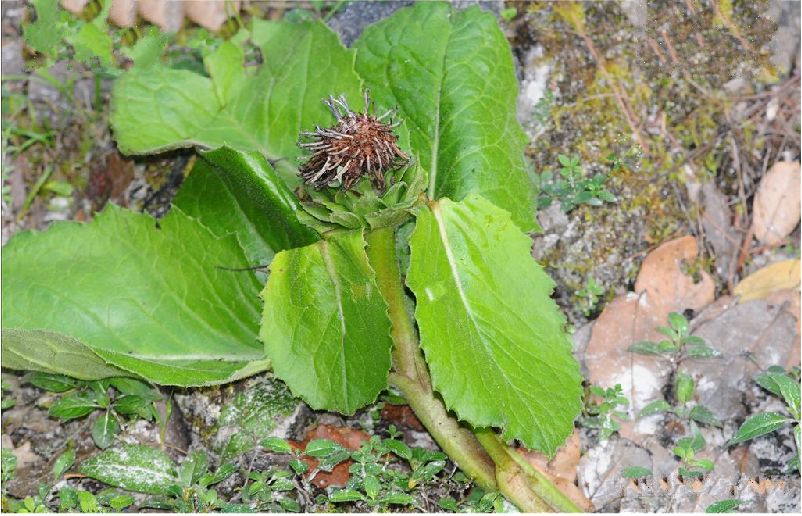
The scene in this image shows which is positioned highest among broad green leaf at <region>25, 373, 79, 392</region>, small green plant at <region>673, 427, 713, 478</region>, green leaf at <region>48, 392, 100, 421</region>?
broad green leaf at <region>25, 373, 79, 392</region>

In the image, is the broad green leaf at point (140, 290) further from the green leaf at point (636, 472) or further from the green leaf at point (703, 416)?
the green leaf at point (703, 416)

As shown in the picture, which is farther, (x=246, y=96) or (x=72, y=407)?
(x=246, y=96)

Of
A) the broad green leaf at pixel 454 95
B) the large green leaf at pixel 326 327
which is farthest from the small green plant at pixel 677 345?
the large green leaf at pixel 326 327

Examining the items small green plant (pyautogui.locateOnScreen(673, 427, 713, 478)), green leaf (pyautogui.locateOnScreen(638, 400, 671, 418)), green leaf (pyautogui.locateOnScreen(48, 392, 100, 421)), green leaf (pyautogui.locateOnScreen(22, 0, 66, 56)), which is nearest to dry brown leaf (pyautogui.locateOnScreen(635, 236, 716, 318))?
green leaf (pyautogui.locateOnScreen(638, 400, 671, 418))

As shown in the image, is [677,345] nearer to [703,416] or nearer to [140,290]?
[703,416]

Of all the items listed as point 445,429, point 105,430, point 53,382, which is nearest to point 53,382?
point 53,382

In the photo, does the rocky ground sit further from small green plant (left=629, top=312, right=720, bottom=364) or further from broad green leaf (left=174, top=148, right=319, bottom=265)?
broad green leaf (left=174, top=148, right=319, bottom=265)

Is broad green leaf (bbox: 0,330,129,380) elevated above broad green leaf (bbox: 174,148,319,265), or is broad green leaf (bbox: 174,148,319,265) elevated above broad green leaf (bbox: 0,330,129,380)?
broad green leaf (bbox: 174,148,319,265)
